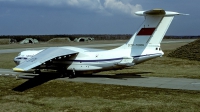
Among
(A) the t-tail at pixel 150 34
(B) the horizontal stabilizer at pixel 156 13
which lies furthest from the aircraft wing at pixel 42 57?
(B) the horizontal stabilizer at pixel 156 13

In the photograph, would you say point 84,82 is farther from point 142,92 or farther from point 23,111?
point 23,111

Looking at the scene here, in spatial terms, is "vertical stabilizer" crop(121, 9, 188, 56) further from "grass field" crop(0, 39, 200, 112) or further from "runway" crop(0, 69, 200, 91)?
"grass field" crop(0, 39, 200, 112)

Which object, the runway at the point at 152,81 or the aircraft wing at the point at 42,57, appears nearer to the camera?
the aircraft wing at the point at 42,57

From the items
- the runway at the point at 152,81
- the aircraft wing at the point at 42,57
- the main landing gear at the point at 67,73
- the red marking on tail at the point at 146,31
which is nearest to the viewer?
Result: the aircraft wing at the point at 42,57

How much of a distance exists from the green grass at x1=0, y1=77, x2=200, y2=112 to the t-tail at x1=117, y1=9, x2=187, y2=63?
4.39m

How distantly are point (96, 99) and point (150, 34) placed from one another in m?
8.97

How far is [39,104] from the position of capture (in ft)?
51.0

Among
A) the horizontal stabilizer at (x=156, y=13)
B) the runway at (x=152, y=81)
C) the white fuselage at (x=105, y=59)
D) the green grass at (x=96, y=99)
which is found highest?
the horizontal stabilizer at (x=156, y=13)

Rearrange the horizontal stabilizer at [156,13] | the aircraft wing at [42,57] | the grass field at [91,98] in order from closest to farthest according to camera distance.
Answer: the grass field at [91,98] < the aircraft wing at [42,57] < the horizontal stabilizer at [156,13]

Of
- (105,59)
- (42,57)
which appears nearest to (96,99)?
(105,59)

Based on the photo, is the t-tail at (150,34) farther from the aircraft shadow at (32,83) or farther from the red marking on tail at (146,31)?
the aircraft shadow at (32,83)

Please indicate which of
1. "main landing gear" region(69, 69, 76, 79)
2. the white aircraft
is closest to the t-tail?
the white aircraft

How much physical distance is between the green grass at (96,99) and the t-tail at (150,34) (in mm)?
4387

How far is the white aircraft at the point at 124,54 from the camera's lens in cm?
2246
